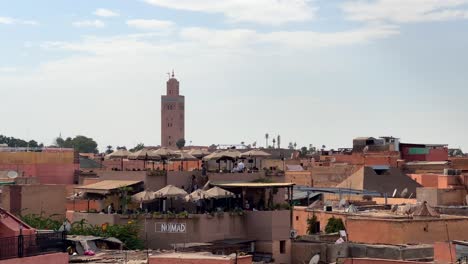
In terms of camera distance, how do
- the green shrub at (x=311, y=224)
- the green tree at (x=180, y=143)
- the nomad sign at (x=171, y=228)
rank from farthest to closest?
the green tree at (x=180, y=143), the green shrub at (x=311, y=224), the nomad sign at (x=171, y=228)

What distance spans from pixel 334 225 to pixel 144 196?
43.9 ft

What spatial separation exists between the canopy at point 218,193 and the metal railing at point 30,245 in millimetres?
16716

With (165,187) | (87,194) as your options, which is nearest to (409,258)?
(165,187)

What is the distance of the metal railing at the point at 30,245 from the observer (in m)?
17.6

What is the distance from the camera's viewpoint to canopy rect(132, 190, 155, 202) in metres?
35.5

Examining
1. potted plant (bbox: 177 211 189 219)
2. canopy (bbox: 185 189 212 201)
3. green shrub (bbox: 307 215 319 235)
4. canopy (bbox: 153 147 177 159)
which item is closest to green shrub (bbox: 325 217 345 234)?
green shrub (bbox: 307 215 319 235)

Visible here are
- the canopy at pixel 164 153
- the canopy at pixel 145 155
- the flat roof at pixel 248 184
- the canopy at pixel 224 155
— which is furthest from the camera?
the canopy at pixel 224 155

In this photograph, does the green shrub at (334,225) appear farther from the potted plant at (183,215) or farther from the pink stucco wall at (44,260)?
the pink stucco wall at (44,260)

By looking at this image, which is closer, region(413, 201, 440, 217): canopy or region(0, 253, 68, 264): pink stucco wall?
region(0, 253, 68, 264): pink stucco wall

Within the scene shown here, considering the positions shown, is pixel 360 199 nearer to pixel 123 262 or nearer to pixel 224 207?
pixel 224 207

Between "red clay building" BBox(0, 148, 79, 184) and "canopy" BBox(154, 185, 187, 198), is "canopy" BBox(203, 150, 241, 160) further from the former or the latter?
"red clay building" BBox(0, 148, 79, 184)

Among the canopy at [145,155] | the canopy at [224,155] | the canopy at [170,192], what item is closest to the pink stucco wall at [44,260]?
the canopy at [170,192]

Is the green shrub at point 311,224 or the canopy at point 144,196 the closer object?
the canopy at point 144,196

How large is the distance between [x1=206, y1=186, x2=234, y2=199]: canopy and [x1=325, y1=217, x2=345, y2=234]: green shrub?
1022 centimetres
